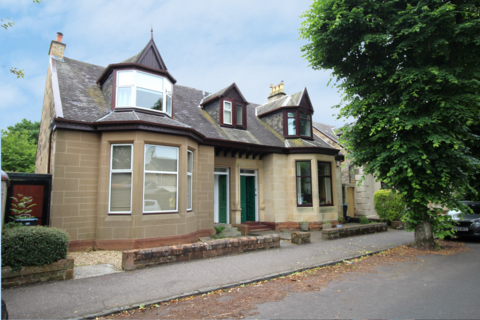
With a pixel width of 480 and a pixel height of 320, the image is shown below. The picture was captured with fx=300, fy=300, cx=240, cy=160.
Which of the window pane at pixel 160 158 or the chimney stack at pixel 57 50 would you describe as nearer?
the window pane at pixel 160 158

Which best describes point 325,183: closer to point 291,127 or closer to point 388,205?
point 291,127

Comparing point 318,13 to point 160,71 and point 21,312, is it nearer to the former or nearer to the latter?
point 160,71

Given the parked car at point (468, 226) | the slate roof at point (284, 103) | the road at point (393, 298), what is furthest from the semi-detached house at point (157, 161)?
the road at point (393, 298)

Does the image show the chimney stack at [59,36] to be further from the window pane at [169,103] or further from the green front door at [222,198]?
the green front door at [222,198]

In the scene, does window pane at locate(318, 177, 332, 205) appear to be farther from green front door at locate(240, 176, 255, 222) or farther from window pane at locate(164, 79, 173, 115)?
window pane at locate(164, 79, 173, 115)

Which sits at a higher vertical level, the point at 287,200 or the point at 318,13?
the point at 318,13

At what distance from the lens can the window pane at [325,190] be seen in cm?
1526

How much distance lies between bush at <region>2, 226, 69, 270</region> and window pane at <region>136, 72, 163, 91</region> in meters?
6.11

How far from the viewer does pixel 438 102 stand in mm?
8758

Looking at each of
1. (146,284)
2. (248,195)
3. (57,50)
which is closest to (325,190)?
(248,195)

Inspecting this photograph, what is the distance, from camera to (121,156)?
32.0ft

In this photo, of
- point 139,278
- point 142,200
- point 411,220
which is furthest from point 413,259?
point 142,200

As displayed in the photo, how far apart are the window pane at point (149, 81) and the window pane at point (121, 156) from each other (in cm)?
252

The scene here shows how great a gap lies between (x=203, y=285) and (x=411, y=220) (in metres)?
7.43
